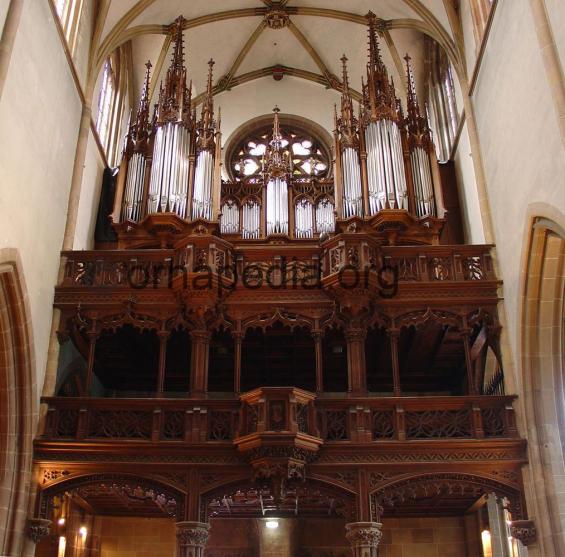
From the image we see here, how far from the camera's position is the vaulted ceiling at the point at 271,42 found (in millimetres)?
20172

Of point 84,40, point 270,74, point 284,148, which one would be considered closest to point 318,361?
point 84,40

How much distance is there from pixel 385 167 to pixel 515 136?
5.01 metres

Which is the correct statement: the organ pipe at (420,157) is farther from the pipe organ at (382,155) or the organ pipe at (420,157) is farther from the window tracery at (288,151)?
the window tracery at (288,151)

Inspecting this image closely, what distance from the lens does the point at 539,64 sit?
41.0 feet

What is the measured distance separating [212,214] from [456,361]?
24.1ft

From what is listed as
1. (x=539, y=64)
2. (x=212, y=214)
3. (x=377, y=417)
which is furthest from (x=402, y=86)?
(x=377, y=417)

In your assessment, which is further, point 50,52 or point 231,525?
point 231,525

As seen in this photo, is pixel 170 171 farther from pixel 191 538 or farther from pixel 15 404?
pixel 191 538

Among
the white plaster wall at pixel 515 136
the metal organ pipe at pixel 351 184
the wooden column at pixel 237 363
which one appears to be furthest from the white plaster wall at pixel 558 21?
the wooden column at pixel 237 363

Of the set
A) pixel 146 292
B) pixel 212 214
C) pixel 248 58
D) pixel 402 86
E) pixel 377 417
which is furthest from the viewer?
pixel 248 58

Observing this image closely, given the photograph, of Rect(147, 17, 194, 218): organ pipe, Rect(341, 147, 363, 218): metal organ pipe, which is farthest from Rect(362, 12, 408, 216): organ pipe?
Rect(147, 17, 194, 218): organ pipe

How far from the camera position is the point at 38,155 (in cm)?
1480

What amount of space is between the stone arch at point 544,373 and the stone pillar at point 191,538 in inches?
239

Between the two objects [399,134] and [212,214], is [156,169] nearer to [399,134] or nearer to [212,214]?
[212,214]
